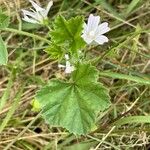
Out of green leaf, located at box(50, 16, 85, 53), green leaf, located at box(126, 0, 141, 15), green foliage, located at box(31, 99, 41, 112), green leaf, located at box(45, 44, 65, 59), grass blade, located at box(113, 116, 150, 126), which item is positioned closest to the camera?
green leaf, located at box(50, 16, 85, 53)

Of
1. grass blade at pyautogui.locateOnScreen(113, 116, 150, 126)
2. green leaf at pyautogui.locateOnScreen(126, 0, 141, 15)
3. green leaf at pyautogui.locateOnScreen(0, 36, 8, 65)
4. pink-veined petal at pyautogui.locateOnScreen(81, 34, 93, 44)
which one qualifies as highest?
green leaf at pyautogui.locateOnScreen(126, 0, 141, 15)

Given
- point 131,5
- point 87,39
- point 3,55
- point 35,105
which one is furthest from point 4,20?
point 131,5

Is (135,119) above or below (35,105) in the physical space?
below

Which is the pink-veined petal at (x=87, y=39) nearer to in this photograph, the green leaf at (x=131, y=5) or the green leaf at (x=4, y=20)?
the green leaf at (x=4, y=20)

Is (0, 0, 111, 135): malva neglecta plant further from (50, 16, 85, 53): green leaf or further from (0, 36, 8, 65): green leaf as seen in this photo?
(0, 36, 8, 65): green leaf

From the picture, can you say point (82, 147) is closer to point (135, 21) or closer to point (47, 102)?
point (47, 102)

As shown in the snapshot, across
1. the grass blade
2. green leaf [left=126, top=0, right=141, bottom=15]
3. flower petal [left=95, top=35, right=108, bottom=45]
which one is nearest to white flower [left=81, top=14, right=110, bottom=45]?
flower petal [left=95, top=35, right=108, bottom=45]

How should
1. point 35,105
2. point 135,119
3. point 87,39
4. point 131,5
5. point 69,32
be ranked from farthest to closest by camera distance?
point 131,5 → point 35,105 → point 135,119 → point 87,39 → point 69,32

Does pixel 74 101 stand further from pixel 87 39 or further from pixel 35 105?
pixel 35 105
